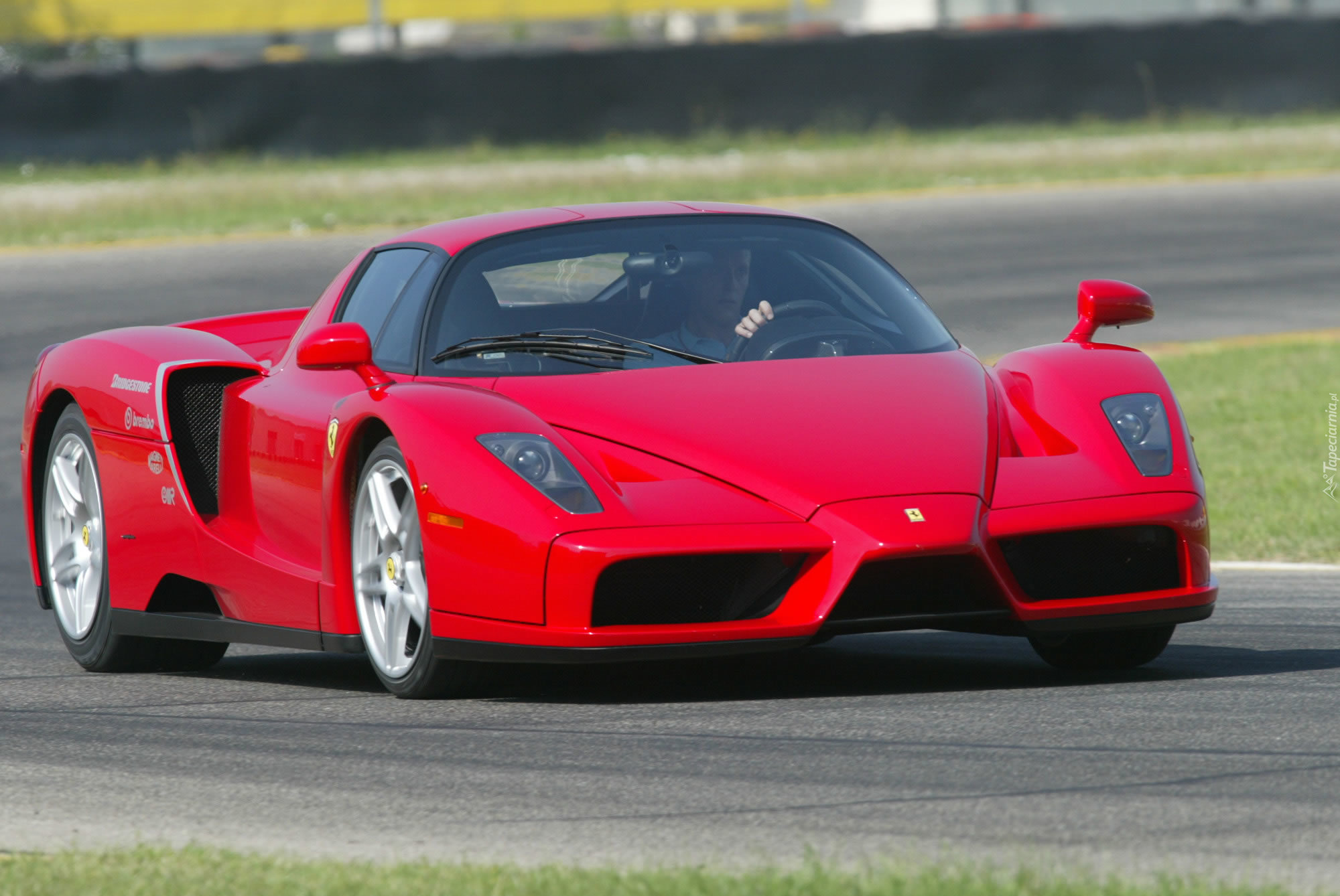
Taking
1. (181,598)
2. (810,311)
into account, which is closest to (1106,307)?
(810,311)

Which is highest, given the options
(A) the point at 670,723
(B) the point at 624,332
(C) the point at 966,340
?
(B) the point at 624,332

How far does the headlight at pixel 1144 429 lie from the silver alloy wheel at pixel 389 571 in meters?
1.91

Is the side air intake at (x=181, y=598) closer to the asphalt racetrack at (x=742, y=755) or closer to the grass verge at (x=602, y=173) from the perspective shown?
the asphalt racetrack at (x=742, y=755)

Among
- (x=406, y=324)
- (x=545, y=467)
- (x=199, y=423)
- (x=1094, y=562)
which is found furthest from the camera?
(x=199, y=423)

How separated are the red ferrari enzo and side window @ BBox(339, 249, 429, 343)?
0.05 feet

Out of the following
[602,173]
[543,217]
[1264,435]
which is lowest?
[1264,435]

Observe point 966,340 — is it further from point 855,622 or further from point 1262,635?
point 855,622

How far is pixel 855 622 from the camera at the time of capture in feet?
17.8

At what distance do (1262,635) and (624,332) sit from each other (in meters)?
2.24

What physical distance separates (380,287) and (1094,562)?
249 centimetres

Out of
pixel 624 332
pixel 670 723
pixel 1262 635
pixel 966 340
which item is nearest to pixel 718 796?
pixel 670 723

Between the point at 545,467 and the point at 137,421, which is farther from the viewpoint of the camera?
the point at 137,421

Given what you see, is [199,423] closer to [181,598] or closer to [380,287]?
[181,598]

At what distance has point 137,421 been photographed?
721 cm
